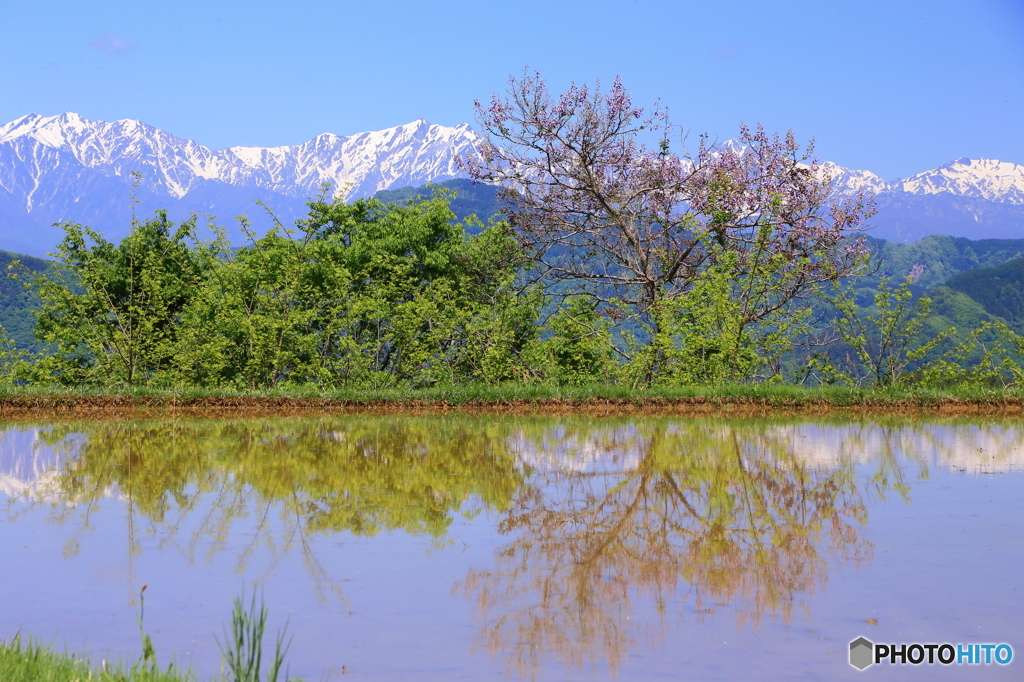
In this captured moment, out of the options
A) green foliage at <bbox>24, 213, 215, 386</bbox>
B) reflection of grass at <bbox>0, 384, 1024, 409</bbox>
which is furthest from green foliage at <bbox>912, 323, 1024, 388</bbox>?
green foliage at <bbox>24, 213, 215, 386</bbox>

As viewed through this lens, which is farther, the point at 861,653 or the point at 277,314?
the point at 277,314

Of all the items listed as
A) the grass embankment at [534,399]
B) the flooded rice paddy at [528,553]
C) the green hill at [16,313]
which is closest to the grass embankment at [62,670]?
the flooded rice paddy at [528,553]

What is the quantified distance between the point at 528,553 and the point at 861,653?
241 cm

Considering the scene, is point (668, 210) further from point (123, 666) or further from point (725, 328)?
point (123, 666)

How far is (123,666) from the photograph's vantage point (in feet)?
13.5

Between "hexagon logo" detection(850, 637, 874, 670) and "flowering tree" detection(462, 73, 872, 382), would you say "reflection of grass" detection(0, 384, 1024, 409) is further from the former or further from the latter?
"hexagon logo" detection(850, 637, 874, 670)

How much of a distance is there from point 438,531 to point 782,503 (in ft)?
9.14

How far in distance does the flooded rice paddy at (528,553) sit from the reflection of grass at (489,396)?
12.9 feet

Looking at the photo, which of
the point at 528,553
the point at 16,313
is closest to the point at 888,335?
the point at 528,553

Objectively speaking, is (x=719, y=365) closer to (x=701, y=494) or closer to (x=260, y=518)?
(x=701, y=494)

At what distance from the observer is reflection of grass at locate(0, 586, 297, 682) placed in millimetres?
3455

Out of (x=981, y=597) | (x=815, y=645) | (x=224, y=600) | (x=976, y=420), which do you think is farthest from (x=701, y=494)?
(x=976, y=420)

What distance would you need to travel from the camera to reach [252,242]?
21297 mm

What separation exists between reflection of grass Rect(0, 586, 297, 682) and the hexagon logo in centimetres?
239
